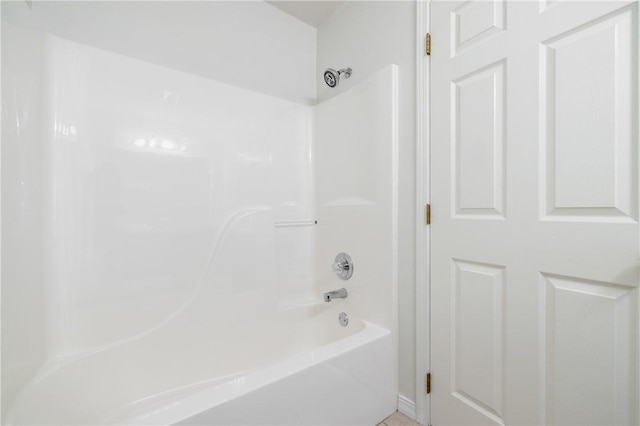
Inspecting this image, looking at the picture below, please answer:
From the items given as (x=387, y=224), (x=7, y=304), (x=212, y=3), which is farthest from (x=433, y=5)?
(x=7, y=304)

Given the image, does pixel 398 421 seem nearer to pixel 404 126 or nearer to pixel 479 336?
pixel 479 336

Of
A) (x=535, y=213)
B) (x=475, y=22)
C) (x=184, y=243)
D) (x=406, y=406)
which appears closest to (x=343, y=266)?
(x=406, y=406)

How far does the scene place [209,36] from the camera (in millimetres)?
1771

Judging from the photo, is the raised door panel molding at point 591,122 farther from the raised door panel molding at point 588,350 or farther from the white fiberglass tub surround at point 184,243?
the white fiberglass tub surround at point 184,243

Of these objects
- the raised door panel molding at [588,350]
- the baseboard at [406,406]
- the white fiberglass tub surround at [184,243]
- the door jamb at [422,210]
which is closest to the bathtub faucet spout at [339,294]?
the white fiberglass tub surround at [184,243]

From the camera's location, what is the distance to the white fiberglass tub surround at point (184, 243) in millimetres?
1095

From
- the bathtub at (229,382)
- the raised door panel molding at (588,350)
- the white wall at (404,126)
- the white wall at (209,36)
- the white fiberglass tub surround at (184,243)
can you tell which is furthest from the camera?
the white wall at (404,126)

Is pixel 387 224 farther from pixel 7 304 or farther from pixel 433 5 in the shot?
pixel 7 304

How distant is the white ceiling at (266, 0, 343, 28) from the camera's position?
6.51 ft

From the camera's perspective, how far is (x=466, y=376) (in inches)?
50.6

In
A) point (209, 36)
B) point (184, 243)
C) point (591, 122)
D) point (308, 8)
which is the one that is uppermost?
point (308, 8)

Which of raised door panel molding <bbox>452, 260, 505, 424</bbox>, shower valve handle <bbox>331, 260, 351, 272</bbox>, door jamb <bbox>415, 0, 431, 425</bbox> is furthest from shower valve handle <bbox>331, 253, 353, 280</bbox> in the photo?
raised door panel molding <bbox>452, 260, 505, 424</bbox>

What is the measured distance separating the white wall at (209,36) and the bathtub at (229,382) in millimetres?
1540

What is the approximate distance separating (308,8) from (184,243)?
1824 mm
